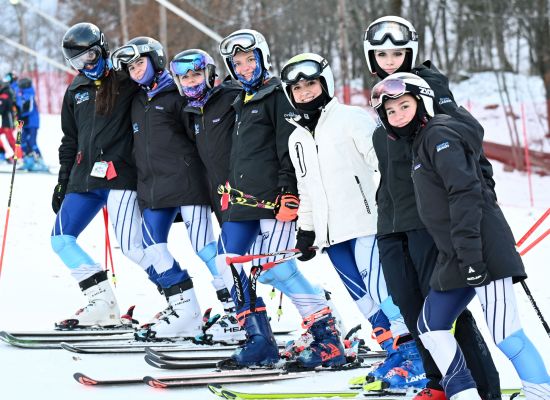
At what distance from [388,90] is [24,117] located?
15894mm

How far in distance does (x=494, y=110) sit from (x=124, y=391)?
25.5m

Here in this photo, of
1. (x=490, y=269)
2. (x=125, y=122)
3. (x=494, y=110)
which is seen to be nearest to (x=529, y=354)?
(x=490, y=269)

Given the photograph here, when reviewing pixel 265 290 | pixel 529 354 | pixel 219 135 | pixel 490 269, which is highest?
pixel 219 135

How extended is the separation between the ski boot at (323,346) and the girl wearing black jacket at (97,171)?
1.82 meters

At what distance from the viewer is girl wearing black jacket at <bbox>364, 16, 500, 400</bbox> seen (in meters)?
4.83

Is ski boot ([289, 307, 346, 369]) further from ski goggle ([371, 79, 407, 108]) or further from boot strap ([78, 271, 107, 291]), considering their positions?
boot strap ([78, 271, 107, 291])

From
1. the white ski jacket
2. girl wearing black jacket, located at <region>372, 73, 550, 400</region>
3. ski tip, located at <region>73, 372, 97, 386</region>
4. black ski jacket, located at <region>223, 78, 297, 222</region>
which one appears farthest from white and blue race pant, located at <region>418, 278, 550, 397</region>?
ski tip, located at <region>73, 372, 97, 386</region>

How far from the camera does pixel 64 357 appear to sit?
6531mm

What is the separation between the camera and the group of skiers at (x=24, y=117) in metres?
19.3

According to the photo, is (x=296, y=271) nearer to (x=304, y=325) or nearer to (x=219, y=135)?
(x=304, y=325)

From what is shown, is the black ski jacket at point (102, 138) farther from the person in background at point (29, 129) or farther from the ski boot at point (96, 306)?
the person in background at point (29, 129)

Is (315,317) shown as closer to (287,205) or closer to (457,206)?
(287,205)

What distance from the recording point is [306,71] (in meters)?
5.80

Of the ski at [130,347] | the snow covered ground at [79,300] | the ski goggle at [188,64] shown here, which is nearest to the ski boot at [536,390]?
the snow covered ground at [79,300]
